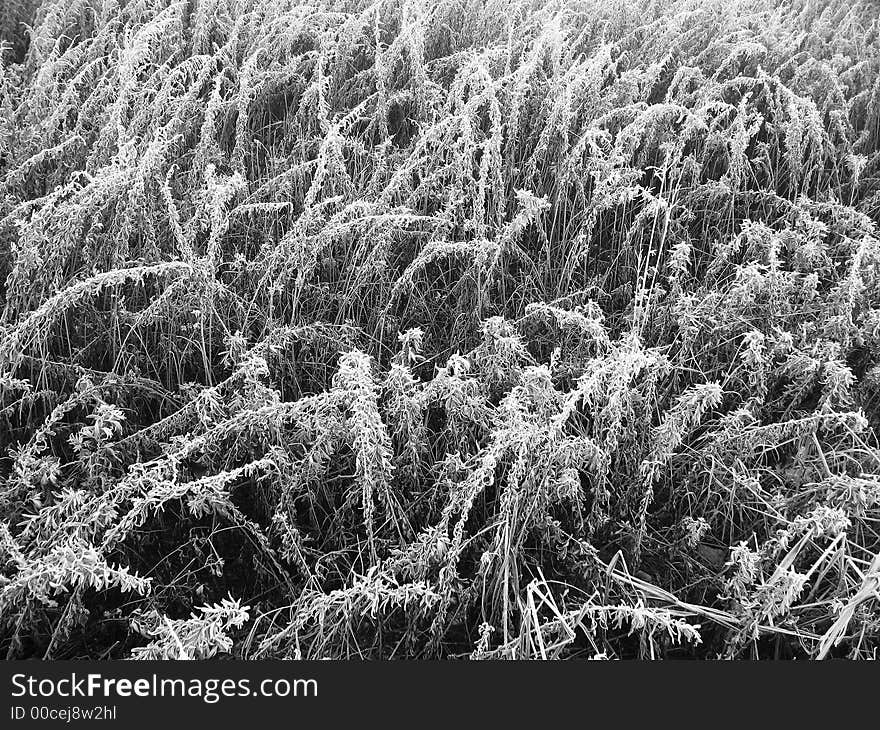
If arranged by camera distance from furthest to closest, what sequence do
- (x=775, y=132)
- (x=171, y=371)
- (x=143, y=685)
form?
(x=775, y=132) < (x=171, y=371) < (x=143, y=685)

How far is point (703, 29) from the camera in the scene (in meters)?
3.96

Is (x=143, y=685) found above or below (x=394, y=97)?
below

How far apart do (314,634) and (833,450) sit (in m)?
1.45

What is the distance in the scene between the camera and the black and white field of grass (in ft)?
5.58

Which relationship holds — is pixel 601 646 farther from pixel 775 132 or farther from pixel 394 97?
pixel 775 132

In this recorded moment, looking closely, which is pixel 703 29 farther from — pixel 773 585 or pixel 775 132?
pixel 773 585

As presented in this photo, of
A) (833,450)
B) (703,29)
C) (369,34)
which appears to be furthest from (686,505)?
(703,29)

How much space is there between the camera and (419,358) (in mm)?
2215

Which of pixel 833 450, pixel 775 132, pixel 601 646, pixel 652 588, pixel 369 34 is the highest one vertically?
pixel 369 34

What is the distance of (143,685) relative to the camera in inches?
58.0

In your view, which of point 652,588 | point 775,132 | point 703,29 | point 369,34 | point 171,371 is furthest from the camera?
point 703,29

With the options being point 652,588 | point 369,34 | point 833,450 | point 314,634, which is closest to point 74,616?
point 314,634

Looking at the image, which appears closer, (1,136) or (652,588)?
(652,588)

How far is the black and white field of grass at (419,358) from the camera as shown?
1.70m
